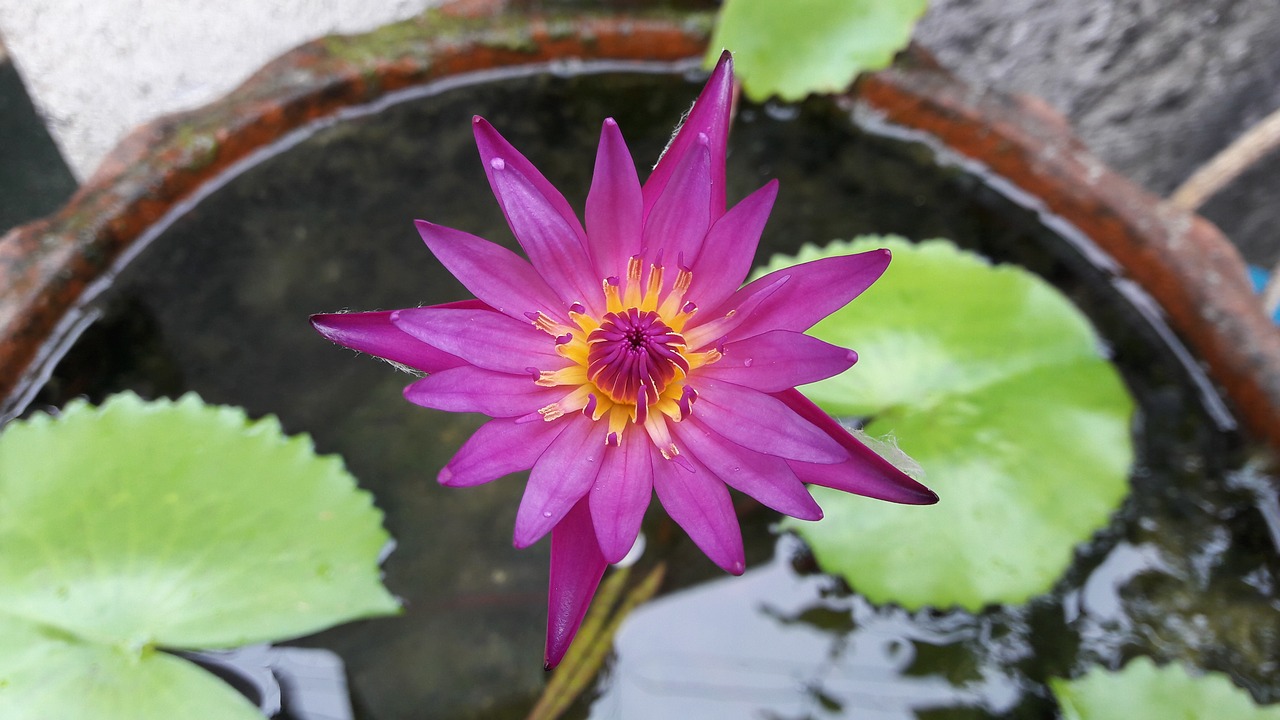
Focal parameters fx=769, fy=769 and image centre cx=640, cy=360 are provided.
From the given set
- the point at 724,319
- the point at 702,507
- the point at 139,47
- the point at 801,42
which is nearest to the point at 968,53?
the point at 801,42

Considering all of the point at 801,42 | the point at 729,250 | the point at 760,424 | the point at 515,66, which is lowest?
the point at 760,424

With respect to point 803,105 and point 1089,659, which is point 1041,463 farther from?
point 803,105

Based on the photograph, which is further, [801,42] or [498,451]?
[801,42]

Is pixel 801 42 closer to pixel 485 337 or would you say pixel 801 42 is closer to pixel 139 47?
pixel 485 337

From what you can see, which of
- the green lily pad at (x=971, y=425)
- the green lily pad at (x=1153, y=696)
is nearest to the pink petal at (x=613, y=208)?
the green lily pad at (x=971, y=425)

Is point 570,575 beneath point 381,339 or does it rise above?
beneath

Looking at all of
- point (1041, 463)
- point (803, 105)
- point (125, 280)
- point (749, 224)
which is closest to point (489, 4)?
point (803, 105)
